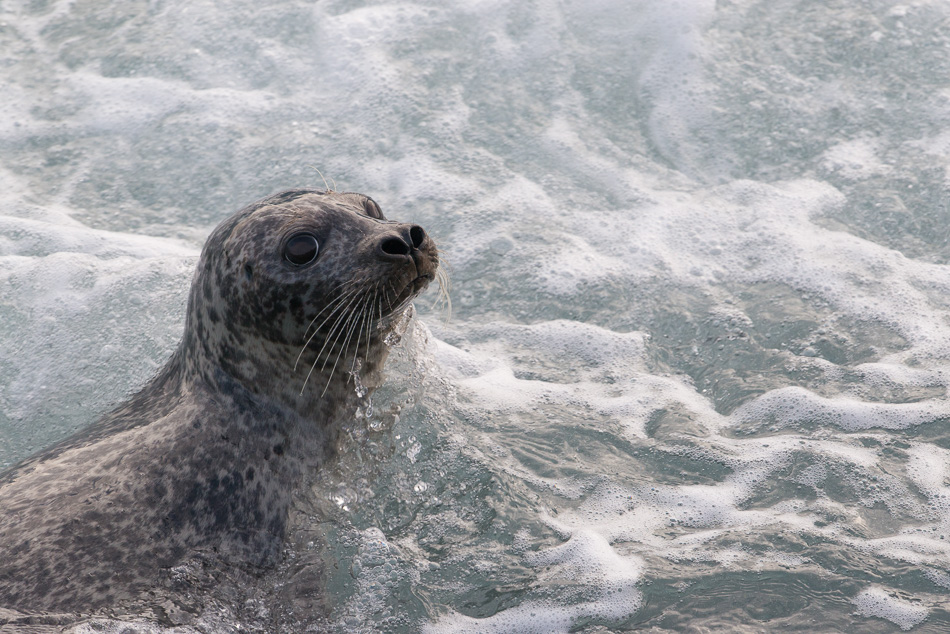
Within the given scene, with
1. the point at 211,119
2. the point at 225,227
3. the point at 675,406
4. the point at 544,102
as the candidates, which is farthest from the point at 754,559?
the point at 211,119

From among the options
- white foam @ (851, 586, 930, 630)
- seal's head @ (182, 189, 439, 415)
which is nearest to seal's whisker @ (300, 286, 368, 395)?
seal's head @ (182, 189, 439, 415)

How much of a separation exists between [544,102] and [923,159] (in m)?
2.78

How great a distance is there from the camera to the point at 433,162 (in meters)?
6.90

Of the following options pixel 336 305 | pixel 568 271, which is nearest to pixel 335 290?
pixel 336 305

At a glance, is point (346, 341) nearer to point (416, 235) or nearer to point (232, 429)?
point (416, 235)

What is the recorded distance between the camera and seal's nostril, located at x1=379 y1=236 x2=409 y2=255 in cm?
338

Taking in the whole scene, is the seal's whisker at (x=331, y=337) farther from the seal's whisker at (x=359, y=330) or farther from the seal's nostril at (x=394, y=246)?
the seal's nostril at (x=394, y=246)

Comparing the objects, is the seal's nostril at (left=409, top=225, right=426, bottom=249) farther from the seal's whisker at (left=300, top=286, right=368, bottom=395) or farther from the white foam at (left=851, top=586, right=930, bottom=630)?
the white foam at (left=851, top=586, right=930, bottom=630)

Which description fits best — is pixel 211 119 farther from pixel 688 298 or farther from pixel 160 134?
pixel 688 298

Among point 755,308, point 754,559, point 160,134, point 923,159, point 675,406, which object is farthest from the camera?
point 160,134

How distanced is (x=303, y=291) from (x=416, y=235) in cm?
46

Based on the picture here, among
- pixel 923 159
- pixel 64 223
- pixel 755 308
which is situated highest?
pixel 923 159

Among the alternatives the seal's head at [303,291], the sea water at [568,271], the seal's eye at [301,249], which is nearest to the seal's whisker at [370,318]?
the seal's head at [303,291]

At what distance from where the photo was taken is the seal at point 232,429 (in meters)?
3.25
